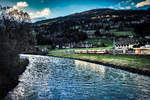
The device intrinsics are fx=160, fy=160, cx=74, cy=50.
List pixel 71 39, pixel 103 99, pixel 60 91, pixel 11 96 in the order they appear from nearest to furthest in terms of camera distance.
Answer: pixel 103 99 < pixel 11 96 < pixel 60 91 < pixel 71 39

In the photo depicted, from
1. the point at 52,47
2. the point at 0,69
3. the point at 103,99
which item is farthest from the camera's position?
the point at 52,47

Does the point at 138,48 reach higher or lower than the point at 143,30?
lower

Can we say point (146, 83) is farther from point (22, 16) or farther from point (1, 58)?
point (22, 16)

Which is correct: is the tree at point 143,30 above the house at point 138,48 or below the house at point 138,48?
above

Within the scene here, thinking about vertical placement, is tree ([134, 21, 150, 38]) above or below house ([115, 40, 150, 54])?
above

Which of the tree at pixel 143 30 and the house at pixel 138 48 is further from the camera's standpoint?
the tree at pixel 143 30

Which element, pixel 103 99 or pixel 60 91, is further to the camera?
pixel 60 91

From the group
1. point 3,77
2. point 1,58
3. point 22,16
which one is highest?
point 22,16

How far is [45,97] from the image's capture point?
17.5 meters

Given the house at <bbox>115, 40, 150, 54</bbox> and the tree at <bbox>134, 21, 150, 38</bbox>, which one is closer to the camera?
the house at <bbox>115, 40, 150, 54</bbox>

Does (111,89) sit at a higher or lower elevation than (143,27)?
lower

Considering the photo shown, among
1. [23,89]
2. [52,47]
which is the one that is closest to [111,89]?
[23,89]

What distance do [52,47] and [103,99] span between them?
126 metres

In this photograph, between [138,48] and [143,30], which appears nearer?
[138,48]
